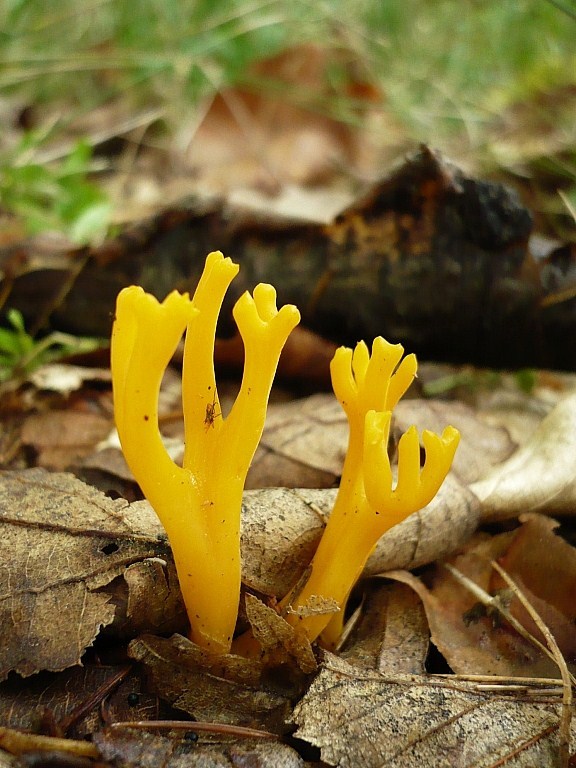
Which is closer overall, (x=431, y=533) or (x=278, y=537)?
(x=278, y=537)

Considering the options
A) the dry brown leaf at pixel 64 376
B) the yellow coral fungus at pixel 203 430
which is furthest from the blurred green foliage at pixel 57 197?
the yellow coral fungus at pixel 203 430

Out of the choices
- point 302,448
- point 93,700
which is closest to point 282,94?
point 302,448

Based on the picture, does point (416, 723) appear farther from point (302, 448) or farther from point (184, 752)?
point (302, 448)

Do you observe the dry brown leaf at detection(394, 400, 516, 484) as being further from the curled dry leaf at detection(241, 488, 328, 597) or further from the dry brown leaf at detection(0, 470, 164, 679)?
the dry brown leaf at detection(0, 470, 164, 679)

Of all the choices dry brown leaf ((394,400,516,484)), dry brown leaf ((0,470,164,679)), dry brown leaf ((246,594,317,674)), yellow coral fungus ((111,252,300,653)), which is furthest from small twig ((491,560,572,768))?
dry brown leaf ((0,470,164,679))

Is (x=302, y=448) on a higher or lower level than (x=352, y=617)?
higher

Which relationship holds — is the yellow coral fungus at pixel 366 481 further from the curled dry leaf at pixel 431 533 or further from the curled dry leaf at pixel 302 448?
the curled dry leaf at pixel 302 448
